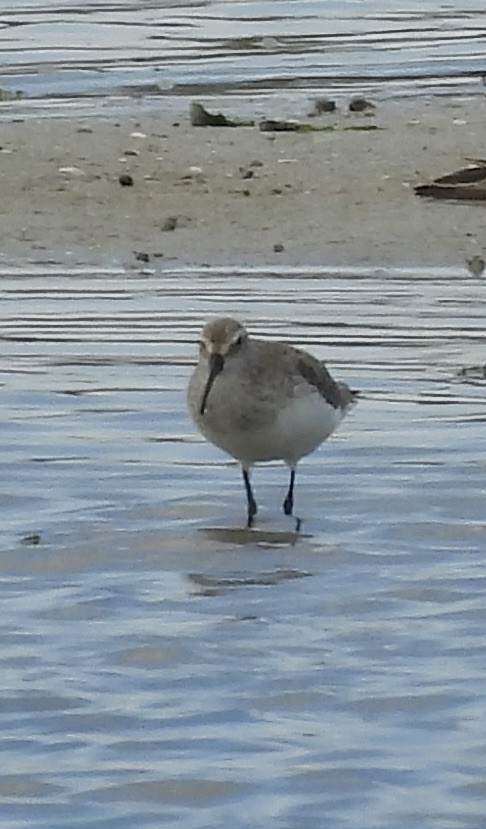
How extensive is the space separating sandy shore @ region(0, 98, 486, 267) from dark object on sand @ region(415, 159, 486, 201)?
0.06 meters

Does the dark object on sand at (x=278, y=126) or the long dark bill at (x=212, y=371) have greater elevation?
the long dark bill at (x=212, y=371)

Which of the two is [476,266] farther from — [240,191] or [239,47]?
[239,47]

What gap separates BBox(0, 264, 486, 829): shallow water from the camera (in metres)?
5.75

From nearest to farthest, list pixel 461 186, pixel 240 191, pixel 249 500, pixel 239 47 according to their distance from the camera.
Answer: pixel 249 500
pixel 461 186
pixel 240 191
pixel 239 47

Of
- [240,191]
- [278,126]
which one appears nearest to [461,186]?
[240,191]

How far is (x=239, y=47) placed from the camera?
19875mm

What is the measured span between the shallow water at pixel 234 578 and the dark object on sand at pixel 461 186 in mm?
1712

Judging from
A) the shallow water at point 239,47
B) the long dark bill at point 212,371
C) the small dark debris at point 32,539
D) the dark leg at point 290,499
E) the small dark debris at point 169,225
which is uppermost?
the long dark bill at point 212,371

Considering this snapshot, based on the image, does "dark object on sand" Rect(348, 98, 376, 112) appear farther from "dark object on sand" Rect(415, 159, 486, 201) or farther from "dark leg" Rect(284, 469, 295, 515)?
"dark leg" Rect(284, 469, 295, 515)

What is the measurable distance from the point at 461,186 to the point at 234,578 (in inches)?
235

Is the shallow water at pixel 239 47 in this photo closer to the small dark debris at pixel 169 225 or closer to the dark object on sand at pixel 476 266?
the small dark debris at pixel 169 225

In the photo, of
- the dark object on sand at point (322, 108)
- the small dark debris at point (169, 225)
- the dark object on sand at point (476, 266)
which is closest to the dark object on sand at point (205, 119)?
the dark object on sand at point (322, 108)

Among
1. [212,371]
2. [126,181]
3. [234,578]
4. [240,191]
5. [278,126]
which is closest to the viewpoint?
[234,578]

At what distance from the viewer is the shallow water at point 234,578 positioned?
5.75m
